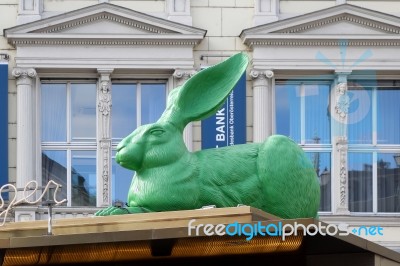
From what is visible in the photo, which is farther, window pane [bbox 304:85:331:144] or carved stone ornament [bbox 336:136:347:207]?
window pane [bbox 304:85:331:144]

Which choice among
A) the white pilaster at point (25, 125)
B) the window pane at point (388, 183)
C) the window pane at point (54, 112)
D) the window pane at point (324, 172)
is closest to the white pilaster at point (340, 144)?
the window pane at point (324, 172)

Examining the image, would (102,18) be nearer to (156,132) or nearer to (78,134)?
(78,134)

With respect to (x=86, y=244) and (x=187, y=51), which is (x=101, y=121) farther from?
(x=86, y=244)

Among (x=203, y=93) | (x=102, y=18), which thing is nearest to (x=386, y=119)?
(x=102, y=18)

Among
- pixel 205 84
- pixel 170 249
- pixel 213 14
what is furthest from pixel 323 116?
pixel 170 249

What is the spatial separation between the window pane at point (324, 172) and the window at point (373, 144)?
1.39 ft

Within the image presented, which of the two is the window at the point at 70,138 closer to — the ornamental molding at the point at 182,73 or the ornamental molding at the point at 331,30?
the ornamental molding at the point at 182,73

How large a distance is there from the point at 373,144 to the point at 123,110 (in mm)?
4725

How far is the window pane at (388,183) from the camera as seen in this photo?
2478 cm

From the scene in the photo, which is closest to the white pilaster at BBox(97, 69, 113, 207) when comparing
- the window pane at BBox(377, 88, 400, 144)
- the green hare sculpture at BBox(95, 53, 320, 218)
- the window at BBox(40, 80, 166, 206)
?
the window at BBox(40, 80, 166, 206)

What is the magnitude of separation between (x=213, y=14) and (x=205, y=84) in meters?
11.2

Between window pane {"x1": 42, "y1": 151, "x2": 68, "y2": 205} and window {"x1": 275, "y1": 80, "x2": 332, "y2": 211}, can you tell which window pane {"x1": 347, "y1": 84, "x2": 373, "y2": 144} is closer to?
window {"x1": 275, "y1": 80, "x2": 332, "y2": 211}

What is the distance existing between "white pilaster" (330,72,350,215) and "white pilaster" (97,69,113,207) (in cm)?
417

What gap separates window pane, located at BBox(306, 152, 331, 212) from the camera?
24.5 m
